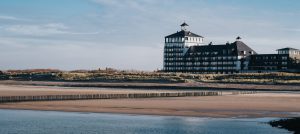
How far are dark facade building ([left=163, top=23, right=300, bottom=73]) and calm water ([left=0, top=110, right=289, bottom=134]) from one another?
9742 cm

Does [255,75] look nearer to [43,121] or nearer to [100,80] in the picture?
[100,80]

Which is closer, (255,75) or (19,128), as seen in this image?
(19,128)

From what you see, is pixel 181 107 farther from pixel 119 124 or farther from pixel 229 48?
pixel 229 48

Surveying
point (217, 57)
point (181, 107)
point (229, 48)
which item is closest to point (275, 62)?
point (229, 48)

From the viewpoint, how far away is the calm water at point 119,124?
3509cm

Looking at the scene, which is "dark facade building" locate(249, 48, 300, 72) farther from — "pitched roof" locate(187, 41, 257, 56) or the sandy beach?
the sandy beach

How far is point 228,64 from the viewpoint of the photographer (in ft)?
468

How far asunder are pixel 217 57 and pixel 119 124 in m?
107

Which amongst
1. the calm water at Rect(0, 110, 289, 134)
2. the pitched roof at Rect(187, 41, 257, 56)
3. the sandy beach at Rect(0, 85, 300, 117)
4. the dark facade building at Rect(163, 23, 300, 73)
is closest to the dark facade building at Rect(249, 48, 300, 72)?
the dark facade building at Rect(163, 23, 300, 73)

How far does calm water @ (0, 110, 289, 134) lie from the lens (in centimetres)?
3509

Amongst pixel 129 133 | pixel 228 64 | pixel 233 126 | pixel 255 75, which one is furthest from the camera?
→ pixel 228 64

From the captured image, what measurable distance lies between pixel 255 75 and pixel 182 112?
242 feet

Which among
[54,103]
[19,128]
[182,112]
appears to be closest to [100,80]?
[54,103]

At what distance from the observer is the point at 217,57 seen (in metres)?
143
